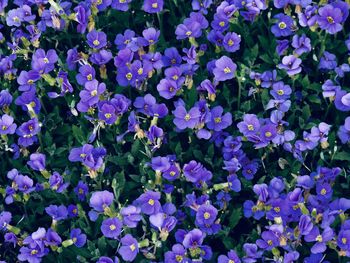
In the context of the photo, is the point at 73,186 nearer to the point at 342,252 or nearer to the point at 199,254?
the point at 199,254

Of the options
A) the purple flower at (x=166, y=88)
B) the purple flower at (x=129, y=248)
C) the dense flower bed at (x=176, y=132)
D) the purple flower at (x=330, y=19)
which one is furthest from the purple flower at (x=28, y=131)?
the purple flower at (x=330, y=19)

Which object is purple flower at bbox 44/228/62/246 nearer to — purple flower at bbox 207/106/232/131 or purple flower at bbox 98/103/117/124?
purple flower at bbox 98/103/117/124

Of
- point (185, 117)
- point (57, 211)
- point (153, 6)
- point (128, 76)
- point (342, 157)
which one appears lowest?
point (57, 211)

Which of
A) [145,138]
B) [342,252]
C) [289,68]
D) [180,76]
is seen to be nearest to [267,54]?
[289,68]

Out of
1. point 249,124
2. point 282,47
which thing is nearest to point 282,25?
point 282,47

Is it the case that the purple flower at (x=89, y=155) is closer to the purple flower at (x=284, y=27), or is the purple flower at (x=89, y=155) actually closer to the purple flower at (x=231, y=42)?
the purple flower at (x=231, y=42)

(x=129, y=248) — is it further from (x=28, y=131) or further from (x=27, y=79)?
(x=27, y=79)
